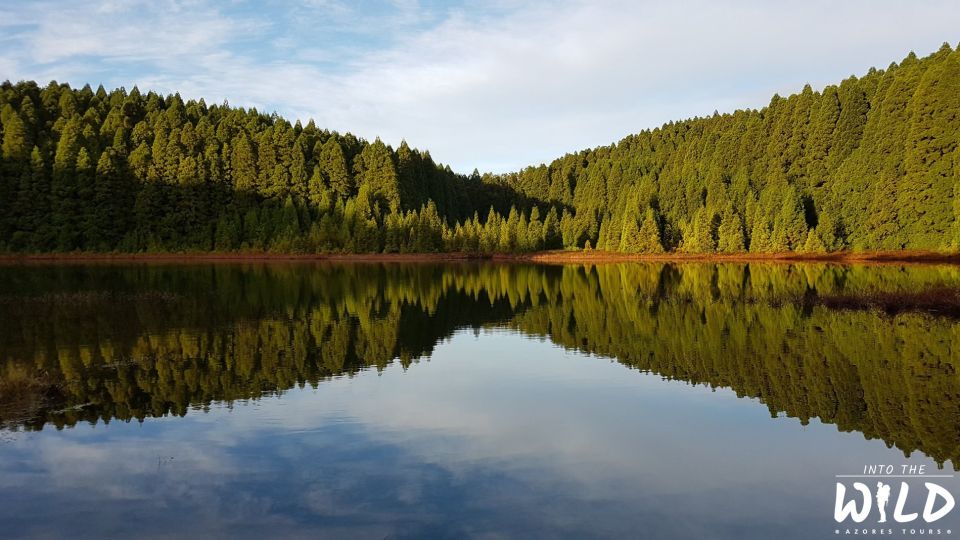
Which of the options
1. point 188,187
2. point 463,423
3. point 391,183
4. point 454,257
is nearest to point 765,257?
point 454,257

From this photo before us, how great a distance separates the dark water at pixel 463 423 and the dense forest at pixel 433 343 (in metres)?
0.14

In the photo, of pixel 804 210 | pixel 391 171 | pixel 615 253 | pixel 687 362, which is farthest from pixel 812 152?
pixel 687 362

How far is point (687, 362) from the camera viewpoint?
22.4m

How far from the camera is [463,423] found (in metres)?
15.6

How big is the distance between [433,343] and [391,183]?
105030 mm

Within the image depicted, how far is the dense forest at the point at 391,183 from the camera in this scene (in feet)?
291

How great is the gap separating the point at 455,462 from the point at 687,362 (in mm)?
12179

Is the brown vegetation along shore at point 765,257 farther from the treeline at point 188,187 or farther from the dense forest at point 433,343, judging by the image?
the dense forest at point 433,343

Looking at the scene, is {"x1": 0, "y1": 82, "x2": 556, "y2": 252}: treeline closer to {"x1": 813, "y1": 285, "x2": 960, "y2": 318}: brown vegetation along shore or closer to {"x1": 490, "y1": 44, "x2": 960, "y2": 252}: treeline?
{"x1": 490, "y1": 44, "x2": 960, "y2": 252}: treeline

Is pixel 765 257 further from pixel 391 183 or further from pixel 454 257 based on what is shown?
pixel 391 183

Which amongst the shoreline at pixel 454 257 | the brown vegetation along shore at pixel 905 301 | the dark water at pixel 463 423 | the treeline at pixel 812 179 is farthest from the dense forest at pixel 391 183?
the dark water at pixel 463 423

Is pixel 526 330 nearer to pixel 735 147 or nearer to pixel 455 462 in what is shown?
pixel 455 462

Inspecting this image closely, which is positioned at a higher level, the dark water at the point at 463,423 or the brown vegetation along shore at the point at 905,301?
the brown vegetation along shore at the point at 905,301

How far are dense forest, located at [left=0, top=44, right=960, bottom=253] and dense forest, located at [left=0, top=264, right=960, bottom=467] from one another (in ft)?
164
